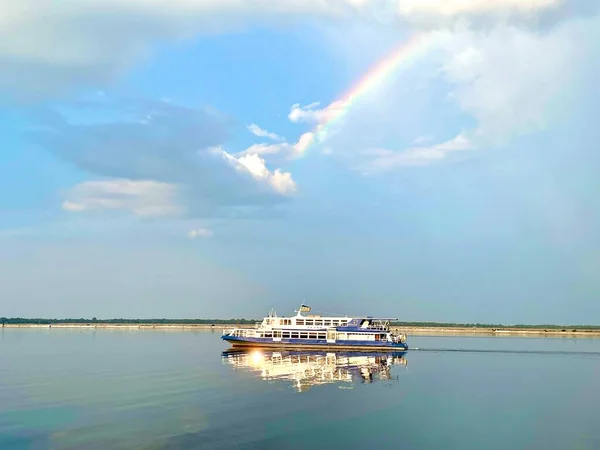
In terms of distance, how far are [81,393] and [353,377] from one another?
3166 centimetres

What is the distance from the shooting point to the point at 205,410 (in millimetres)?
42438

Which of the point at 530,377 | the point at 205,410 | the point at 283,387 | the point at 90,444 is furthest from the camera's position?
the point at 530,377

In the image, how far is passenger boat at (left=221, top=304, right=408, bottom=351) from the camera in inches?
4102

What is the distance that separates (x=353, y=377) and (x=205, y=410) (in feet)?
91.5

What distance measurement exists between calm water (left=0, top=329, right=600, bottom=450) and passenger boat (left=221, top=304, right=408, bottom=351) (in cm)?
2208

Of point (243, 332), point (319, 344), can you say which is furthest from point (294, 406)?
point (243, 332)

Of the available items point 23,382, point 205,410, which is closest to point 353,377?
point 205,410

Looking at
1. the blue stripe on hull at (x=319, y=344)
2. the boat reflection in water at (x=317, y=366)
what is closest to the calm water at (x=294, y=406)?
the boat reflection in water at (x=317, y=366)

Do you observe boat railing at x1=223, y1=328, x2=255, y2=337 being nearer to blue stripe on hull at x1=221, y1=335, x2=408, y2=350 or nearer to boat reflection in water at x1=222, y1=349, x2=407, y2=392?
blue stripe on hull at x1=221, y1=335, x2=408, y2=350

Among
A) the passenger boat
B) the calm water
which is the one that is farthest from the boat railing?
the calm water

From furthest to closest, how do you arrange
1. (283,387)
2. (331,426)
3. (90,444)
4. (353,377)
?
(353,377), (283,387), (331,426), (90,444)

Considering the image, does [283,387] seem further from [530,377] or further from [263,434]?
[530,377]

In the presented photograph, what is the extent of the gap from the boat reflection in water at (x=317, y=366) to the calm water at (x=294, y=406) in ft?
1.20

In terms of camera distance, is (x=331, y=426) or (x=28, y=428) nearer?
(x=28, y=428)
